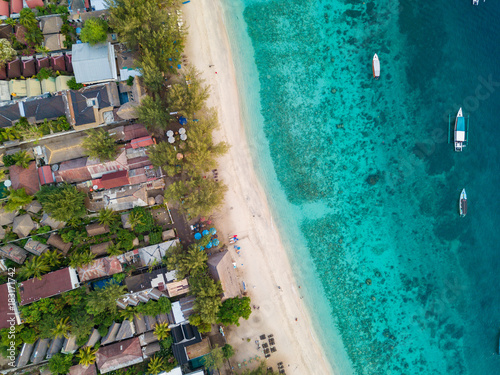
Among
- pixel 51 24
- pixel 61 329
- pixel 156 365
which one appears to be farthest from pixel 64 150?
pixel 156 365

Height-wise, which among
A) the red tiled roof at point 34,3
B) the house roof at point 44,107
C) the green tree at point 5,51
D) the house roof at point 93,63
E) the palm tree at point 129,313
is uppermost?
the red tiled roof at point 34,3

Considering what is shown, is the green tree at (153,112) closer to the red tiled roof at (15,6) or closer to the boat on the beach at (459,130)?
the red tiled roof at (15,6)

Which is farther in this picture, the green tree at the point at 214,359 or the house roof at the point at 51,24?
the house roof at the point at 51,24

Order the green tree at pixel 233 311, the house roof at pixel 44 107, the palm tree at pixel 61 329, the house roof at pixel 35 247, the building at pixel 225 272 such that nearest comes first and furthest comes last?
the palm tree at pixel 61 329 → the green tree at pixel 233 311 → the building at pixel 225 272 → the house roof at pixel 35 247 → the house roof at pixel 44 107

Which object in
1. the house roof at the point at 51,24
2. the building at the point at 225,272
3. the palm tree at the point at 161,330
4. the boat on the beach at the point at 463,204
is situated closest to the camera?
the building at the point at 225,272

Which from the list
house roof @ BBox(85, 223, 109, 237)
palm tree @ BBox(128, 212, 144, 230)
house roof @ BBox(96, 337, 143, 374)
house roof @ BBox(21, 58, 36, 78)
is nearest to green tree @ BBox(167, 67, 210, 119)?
palm tree @ BBox(128, 212, 144, 230)

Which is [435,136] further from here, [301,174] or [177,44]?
[177,44]

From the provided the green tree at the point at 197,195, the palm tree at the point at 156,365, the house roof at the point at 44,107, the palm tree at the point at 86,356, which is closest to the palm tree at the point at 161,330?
the palm tree at the point at 156,365

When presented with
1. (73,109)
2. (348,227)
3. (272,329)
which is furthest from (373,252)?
(73,109)
